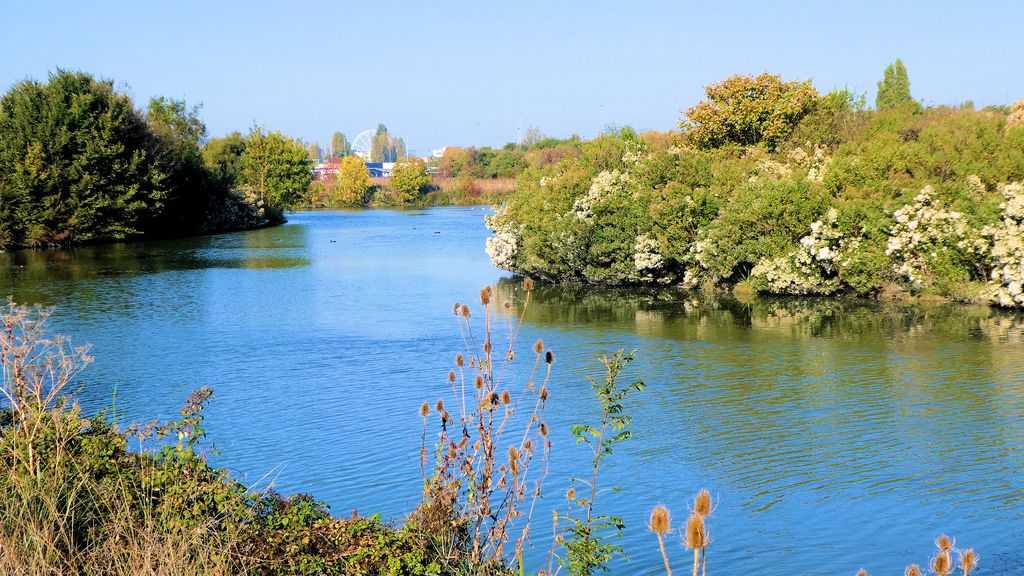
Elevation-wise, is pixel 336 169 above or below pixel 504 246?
above

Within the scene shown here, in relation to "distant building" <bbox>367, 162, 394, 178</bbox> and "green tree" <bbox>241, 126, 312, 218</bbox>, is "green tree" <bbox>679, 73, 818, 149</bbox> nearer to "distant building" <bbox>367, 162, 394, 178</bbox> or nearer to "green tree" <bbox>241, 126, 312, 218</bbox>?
"green tree" <bbox>241, 126, 312, 218</bbox>

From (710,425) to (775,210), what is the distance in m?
14.9

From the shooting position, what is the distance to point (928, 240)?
25.6m

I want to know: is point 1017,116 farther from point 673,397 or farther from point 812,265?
point 673,397

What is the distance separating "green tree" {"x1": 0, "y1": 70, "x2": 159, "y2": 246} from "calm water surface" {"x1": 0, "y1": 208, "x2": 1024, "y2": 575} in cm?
1673

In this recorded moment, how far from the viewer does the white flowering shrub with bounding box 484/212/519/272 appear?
34.6m

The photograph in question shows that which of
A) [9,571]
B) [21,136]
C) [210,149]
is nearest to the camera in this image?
[9,571]

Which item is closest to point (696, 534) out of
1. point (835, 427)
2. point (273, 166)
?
point (835, 427)

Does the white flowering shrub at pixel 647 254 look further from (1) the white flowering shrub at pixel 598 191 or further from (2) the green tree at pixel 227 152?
(2) the green tree at pixel 227 152

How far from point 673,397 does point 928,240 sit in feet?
41.8

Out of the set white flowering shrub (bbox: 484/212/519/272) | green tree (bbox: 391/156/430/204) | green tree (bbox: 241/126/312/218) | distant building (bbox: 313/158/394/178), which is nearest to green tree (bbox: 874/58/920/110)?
white flowering shrub (bbox: 484/212/519/272)

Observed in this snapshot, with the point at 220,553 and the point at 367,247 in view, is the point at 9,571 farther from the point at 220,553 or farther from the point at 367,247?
the point at 367,247

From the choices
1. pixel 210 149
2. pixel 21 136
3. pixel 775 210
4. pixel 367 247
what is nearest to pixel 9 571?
pixel 775 210

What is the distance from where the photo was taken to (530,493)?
11.2 meters
